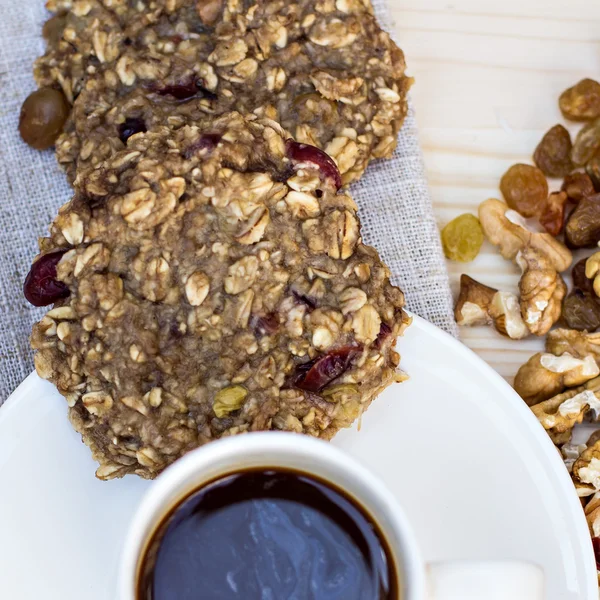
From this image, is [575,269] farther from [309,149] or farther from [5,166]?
[5,166]

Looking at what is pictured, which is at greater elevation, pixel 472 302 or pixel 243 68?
pixel 243 68

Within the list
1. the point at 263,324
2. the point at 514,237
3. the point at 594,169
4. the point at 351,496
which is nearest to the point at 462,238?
the point at 514,237

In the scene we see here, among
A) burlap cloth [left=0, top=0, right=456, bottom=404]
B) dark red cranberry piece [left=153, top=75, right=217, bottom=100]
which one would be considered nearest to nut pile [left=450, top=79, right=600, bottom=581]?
burlap cloth [left=0, top=0, right=456, bottom=404]

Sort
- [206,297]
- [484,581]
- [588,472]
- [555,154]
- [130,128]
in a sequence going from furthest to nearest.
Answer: [555,154], [588,472], [130,128], [206,297], [484,581]

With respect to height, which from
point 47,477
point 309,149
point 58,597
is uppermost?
point 309,149

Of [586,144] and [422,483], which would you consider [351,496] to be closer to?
[422,483]

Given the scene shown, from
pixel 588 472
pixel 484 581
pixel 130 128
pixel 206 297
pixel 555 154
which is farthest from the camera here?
pixel 555 154

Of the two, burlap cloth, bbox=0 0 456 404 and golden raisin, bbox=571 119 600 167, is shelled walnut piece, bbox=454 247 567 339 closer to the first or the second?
burlap cloth, bbox=0 0 456 404

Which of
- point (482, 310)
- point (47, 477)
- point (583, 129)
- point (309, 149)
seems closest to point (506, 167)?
point (583, 129)
